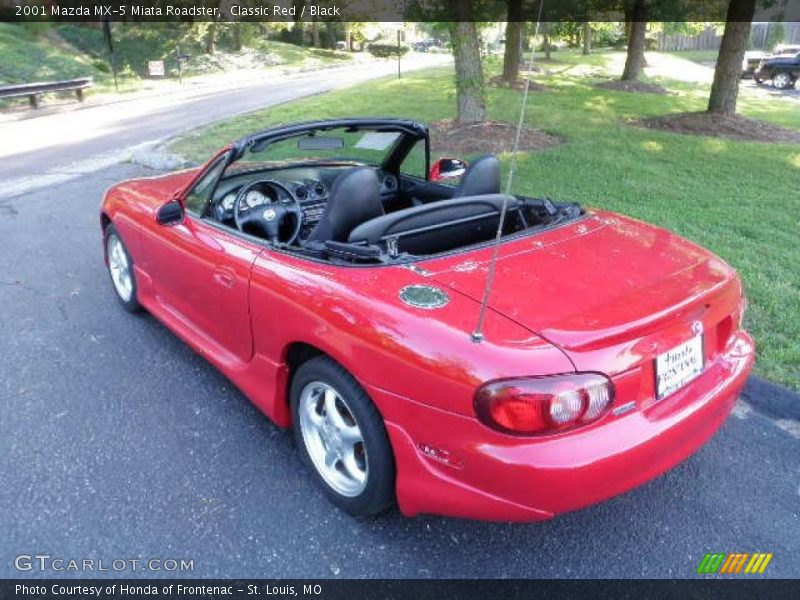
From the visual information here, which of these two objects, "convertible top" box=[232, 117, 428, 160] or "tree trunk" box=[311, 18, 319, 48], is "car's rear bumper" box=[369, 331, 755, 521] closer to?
"convertible top" box=[232, 117, 428, 160]

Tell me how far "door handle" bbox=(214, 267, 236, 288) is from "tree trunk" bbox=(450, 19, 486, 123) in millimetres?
7935

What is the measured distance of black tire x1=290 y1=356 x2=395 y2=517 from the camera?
2.37 m

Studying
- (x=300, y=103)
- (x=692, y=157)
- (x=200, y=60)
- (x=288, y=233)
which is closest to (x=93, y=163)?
(x=300, y=103)

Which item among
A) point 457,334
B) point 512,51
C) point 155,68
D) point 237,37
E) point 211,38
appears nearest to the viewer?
point 457,334

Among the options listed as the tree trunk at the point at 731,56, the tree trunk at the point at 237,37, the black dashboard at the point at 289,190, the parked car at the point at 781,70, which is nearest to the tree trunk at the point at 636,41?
the parked car at the point at 781,70

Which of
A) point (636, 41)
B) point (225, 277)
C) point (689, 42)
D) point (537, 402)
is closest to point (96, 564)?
point (225, 277)

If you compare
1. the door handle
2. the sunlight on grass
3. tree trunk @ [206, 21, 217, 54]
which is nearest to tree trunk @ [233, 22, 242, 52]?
tree trunk @ [206, 21, 217, 54]

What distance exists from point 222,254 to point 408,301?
4.02ft

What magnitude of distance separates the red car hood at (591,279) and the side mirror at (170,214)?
1.61 metres

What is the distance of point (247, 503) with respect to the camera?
275 cm

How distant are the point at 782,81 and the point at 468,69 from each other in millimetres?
17758

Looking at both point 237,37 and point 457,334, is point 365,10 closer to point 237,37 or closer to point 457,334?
point 237,37

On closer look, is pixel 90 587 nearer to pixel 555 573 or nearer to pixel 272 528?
pixel 272 528

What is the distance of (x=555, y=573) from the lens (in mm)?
2398
